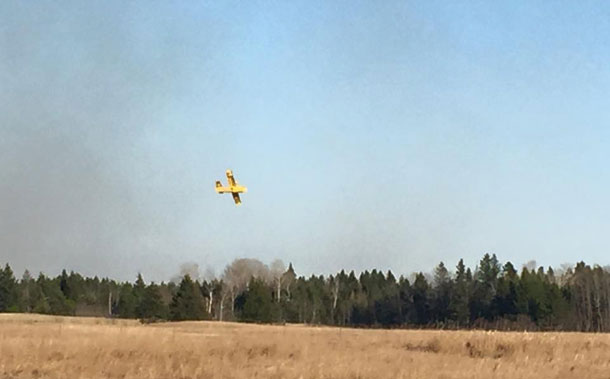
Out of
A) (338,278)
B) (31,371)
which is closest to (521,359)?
(31,371)

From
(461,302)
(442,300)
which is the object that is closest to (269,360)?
(461,302)

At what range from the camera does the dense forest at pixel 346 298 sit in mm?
69625

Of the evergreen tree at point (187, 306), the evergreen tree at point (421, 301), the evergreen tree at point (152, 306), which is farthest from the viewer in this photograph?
the evergreen tree at point (421, 301)

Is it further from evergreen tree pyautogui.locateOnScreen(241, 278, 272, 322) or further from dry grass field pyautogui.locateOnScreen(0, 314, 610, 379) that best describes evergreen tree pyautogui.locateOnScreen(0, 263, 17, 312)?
dry grass field pyautogui.locateOnScreen(0, 314, 610, 379)

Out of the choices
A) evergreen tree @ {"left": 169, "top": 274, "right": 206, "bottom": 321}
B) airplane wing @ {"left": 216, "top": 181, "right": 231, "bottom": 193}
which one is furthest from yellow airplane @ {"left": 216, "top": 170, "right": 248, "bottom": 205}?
evergreen tree @ {"left": 169, "top": 274, "right": 206, "bottom": 321}

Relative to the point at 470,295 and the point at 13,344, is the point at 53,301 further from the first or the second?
the point at 13,344

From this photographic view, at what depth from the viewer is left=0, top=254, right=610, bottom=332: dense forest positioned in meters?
69.6

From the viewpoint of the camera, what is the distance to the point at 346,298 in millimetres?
100625

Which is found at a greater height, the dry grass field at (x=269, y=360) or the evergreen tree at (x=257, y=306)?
the evergreen tree at (x=257, y=306)

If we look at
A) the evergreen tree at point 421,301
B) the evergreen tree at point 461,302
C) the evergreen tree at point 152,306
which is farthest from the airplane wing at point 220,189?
the evergreen tree at point 421,301

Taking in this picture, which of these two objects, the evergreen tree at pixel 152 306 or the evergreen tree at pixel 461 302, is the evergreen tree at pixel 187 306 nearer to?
the evergreen tree at pixel 152 306

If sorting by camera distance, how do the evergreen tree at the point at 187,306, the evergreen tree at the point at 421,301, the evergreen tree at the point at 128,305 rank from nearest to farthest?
1. the evergreen tree at the point at 187,306
2. the evergreen tree at the point at 128,305
3. the evergreen tree at the point at 421,301

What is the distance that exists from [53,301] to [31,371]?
3052 inches

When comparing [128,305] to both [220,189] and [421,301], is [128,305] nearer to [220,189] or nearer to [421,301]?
[421,301]
